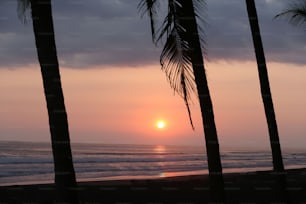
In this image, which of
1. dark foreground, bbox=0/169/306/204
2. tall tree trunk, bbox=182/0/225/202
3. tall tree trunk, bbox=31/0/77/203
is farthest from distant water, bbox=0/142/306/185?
tall tree trunk, bbox=31/0/77/203

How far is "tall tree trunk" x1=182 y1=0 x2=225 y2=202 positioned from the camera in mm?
9875

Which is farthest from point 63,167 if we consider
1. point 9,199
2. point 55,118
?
point 9,199

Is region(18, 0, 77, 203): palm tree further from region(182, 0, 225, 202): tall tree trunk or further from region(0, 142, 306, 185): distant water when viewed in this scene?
region(0, 142, 306, 185): distant water

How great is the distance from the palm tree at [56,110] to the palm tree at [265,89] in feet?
20.0

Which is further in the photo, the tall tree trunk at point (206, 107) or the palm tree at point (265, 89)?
the palm tree at point (265, 89)

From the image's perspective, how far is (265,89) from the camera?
Answer: 514 inches

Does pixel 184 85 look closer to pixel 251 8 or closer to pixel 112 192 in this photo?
pixel 251 8

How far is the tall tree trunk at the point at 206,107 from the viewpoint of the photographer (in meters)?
9.88

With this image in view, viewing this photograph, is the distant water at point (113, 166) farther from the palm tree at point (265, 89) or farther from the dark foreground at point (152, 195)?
the palm tree at point (265, 89)

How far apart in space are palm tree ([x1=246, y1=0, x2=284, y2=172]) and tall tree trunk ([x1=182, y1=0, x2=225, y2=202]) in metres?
3.40

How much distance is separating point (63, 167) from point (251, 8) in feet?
22.5

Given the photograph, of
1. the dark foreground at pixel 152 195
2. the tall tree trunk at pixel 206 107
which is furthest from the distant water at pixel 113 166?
the tall tree trunk at pixel 206 107

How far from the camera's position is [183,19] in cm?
988

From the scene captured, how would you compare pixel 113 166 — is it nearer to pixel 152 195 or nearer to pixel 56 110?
pixel 152 195
